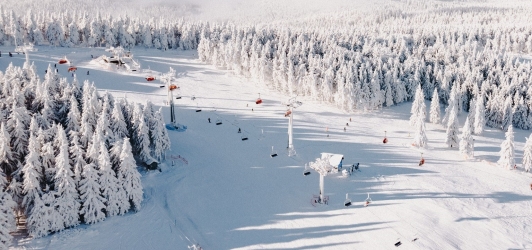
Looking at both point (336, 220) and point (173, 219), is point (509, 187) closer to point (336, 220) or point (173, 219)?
point (336, 220)

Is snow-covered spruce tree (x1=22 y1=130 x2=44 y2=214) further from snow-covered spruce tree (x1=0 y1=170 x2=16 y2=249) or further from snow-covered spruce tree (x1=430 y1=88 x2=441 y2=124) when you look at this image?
snow-covered spruce tree (x1=430 y1=88 x2=441 y2=124)

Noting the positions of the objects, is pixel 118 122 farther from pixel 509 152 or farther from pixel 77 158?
pixel 509 152

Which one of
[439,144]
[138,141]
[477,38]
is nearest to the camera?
[138,141]

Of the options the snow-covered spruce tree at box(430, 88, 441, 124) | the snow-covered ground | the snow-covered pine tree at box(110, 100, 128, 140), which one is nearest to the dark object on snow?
the snow-covered ground

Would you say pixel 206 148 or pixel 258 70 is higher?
pixel 258 70

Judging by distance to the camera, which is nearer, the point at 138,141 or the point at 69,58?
the point at 138,141

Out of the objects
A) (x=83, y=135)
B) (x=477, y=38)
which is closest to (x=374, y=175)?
(x=83, y=135)
